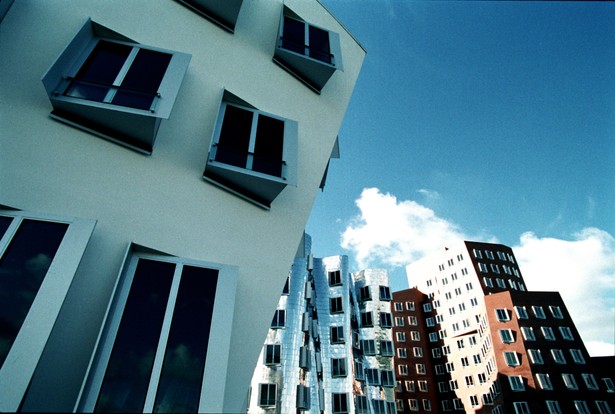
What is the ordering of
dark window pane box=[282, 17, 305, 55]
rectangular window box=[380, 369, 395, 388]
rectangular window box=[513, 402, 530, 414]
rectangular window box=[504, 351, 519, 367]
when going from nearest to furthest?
dark window pane box=[282, 17, 305, 55], rectangular window box=[380, 369, 395, 388], rectangular window box=[513, 402, 530, 414], rectangular window box=[504, 351, 519, 367]

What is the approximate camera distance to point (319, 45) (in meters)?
10.1

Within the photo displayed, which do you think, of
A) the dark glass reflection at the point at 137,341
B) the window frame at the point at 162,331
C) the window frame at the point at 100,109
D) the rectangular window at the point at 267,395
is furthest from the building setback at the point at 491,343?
the window frame at the point at 100,109

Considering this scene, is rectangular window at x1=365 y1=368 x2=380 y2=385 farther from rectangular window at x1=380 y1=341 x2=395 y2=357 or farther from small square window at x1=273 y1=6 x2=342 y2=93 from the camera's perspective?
small square window at x1=273 y1=6 x2=342 y2=93

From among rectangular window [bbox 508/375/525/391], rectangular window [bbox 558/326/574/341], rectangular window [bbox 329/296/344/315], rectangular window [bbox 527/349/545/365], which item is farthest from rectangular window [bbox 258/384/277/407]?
rectangular window [bbox 558/326/574/341]

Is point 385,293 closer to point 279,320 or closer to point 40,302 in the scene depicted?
point 279,320

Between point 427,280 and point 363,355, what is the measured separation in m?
36.7

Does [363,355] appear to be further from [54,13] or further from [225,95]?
[54,13]

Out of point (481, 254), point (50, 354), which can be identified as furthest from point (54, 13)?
point (481, 254)

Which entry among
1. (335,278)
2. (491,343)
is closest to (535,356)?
(491,343)

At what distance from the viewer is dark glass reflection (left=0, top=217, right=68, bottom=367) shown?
3996 mm

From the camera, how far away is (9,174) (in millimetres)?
5035

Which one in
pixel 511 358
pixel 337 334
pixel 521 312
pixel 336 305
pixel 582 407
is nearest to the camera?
pixel 337 334

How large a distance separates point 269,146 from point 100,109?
10.9ft

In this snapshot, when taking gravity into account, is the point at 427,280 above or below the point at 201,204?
above
